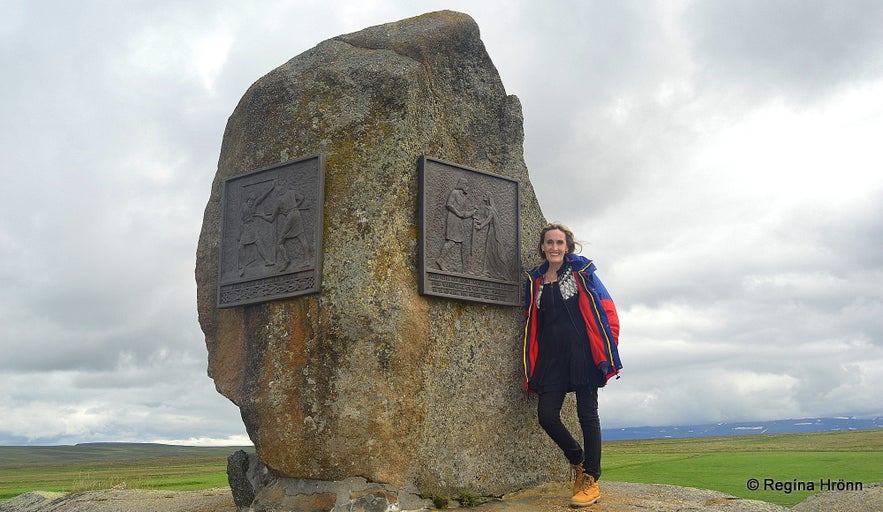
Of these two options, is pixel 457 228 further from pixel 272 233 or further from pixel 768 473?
pixel 768 473

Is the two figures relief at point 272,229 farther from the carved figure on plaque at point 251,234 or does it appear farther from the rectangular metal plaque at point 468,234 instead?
the rectangular metal plaque at point 468,234

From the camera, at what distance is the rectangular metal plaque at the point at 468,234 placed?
6.63 meters

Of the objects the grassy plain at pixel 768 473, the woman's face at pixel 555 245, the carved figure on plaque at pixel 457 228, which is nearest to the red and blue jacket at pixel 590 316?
the woman's face at pixel 555 245

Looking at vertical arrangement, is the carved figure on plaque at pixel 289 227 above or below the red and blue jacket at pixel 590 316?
above

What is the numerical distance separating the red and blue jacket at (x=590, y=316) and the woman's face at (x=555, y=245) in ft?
0.38

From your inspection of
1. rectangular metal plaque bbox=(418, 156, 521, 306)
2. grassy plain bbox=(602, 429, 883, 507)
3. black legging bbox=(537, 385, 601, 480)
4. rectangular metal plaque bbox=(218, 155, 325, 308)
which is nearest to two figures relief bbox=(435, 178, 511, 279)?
rectangular metal plaque bbox=(418, 156, 521, 306)

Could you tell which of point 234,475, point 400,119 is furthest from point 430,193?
point 234,475

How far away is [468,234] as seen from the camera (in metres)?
7.04

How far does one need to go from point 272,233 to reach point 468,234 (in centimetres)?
186

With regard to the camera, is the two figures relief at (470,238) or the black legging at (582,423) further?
the two figures relief at (470,238)

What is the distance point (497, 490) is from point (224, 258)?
3.49 m

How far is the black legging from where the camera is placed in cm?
663

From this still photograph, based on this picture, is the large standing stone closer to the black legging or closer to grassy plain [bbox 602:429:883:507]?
the black legging

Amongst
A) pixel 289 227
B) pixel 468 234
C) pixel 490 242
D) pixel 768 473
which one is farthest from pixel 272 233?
pixel 768 473
